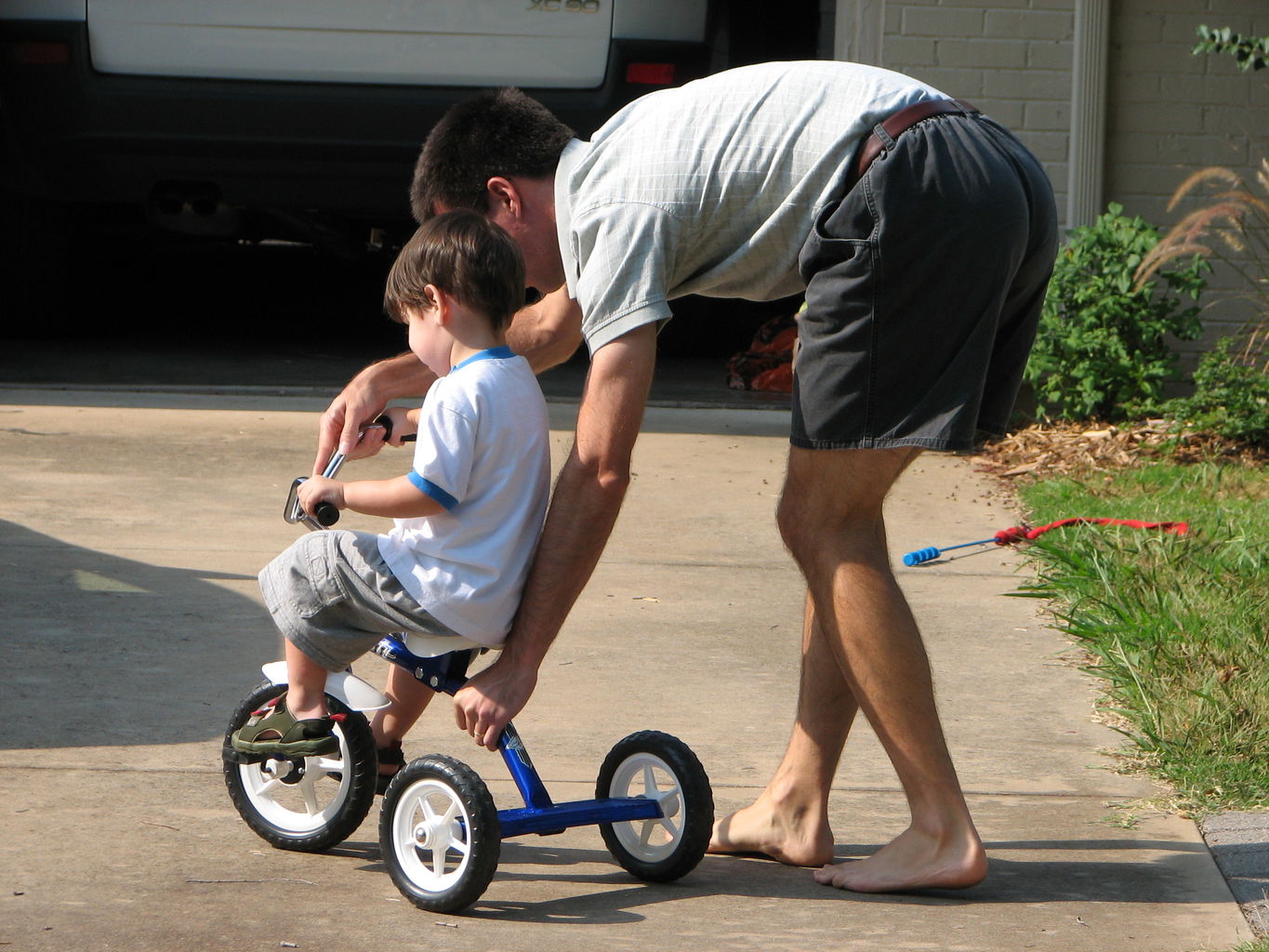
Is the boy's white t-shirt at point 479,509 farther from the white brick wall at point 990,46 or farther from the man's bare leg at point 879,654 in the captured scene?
the white brick wall at point 990,46

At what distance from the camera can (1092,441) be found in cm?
680

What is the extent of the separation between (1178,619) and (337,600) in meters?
2.27

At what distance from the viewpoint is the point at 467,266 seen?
2781 millimetres

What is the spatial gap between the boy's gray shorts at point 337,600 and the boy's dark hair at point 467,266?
429mm

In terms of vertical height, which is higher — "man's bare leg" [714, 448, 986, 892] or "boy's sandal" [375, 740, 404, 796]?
"man's bare leg" [714, 448, 986, 892]

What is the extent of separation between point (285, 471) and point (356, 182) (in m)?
2.33

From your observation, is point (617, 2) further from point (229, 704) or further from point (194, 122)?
point (229, 704)

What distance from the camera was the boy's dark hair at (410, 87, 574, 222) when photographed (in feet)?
9.69

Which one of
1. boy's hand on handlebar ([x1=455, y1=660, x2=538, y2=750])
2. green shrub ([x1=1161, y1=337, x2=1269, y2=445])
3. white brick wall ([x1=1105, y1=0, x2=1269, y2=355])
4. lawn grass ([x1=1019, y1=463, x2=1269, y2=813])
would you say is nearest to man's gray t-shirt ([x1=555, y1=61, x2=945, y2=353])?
boy's hand on handlebar ([x1=455, y1=660, x2=538, y2=750])

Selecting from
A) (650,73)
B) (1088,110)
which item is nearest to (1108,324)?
(1088,110)

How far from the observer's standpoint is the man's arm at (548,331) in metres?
3.28

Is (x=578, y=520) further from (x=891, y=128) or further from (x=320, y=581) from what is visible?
(x=891, y=128)

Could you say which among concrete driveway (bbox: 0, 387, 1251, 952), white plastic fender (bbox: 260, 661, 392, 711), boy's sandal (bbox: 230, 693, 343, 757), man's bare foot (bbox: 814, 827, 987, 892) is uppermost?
white plastic fender (bbox: 260, 661, 392, 711)

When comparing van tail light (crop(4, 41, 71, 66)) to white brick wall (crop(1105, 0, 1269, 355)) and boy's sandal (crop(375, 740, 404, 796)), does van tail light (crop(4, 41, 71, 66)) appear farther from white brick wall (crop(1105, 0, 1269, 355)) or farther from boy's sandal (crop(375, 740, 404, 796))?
boy's sandal (crop(375, 740, 404, 796))
